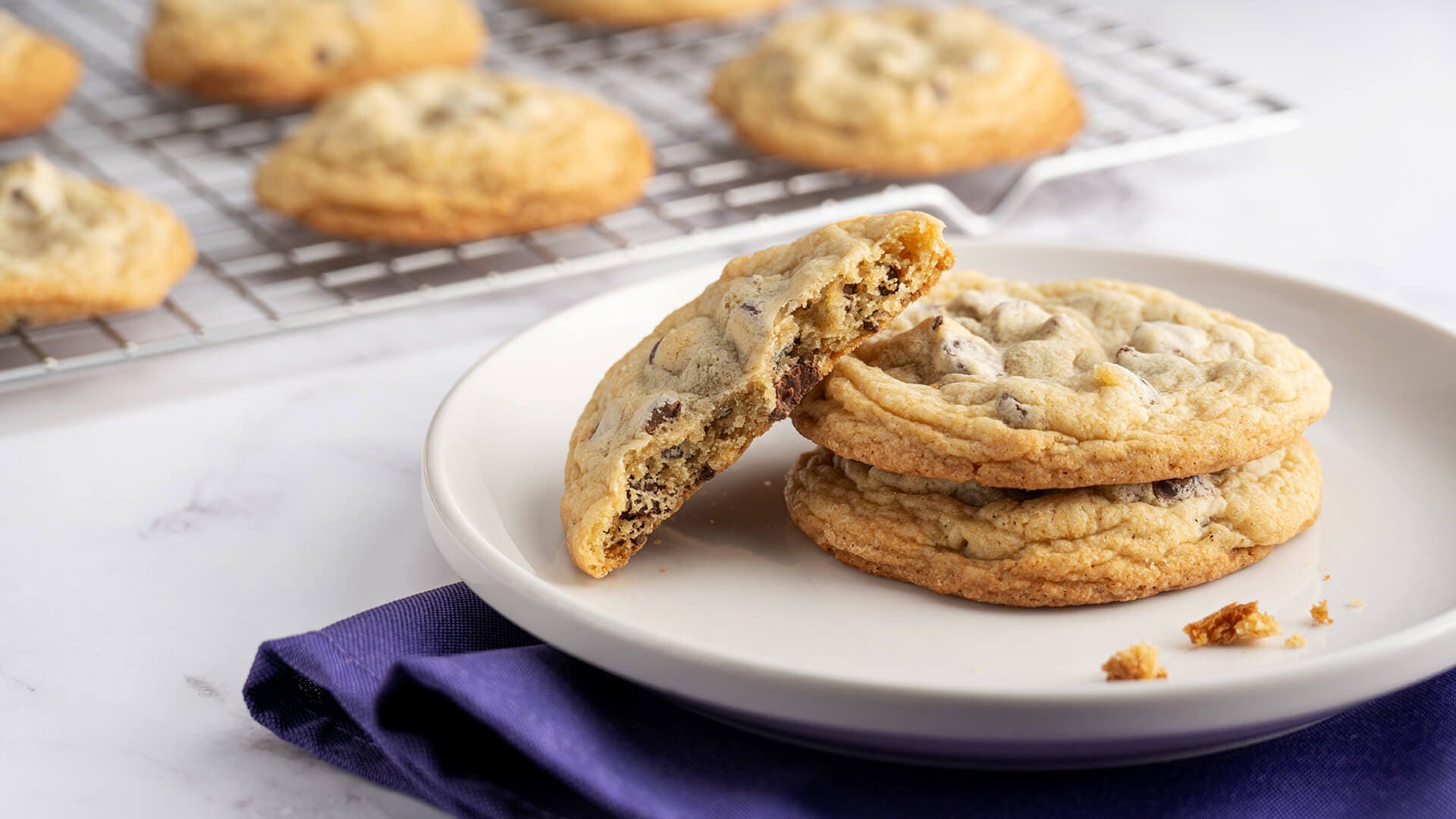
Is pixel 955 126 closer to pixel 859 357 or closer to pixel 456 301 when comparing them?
pixel 456 301

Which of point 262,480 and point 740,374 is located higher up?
point 740,374

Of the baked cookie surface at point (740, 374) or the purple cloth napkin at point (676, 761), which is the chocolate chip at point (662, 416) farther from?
the purple cloth napkin at point (676, 761)

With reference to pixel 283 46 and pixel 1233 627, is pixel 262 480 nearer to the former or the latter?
pixel 1233 627

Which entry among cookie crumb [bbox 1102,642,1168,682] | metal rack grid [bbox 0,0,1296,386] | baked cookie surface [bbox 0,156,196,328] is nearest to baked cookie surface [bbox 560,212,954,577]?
cookie crumb [bbox 1102,642,1168,682]

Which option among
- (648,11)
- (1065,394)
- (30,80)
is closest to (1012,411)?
(1065,394)

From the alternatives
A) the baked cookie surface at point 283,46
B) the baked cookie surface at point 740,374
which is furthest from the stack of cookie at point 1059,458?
the baked cookie surface at point 283,46

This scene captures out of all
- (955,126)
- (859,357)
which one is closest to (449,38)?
(955,126)
